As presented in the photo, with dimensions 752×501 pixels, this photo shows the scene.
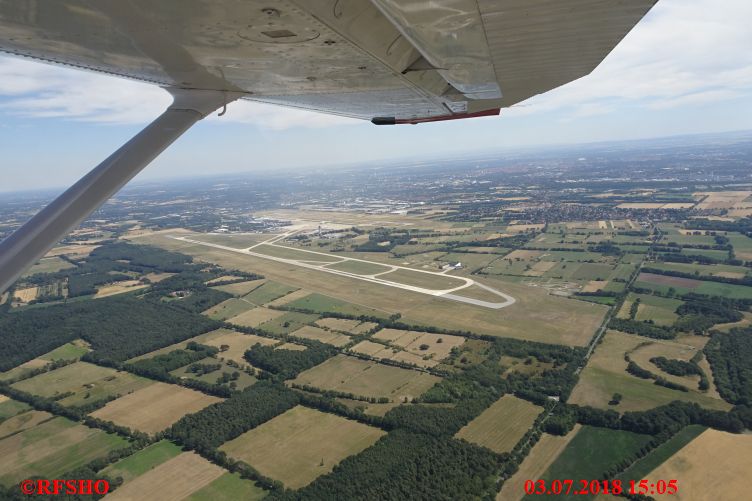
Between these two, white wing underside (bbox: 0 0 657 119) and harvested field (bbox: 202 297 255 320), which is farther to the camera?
harvested field (bbox: 202 297 255 320)

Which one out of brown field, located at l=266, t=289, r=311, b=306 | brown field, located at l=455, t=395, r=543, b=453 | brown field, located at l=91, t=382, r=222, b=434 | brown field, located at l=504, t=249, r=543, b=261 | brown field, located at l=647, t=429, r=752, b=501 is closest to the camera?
brown field, located at l=647, t=429, r=752, b=501

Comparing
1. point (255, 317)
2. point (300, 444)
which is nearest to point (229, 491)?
point (300, 444)

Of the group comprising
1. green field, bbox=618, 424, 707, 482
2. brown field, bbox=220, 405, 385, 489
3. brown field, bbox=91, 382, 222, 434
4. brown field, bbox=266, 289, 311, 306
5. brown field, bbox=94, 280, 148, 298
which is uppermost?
brown field, bbox=94, 280, 148, 298

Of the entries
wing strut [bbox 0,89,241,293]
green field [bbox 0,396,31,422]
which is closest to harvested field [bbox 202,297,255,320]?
green field [bbox 0,396,31,422]

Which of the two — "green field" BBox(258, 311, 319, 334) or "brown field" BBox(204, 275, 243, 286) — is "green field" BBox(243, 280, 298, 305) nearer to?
"green field" BBox(258, 311, 319, 334)

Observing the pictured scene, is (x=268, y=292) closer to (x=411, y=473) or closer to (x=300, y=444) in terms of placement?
(x=300, y=444)

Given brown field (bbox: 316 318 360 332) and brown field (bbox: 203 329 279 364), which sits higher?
brown field (bbox: 316 318 360 332)
